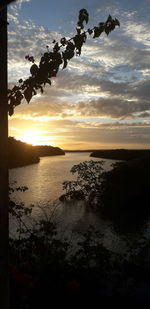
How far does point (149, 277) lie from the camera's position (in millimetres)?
8898

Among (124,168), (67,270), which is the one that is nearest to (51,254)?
(67,270)

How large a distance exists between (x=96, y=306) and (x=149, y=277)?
259cm

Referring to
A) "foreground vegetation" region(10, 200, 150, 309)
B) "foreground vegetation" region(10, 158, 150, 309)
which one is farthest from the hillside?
"foreground vegetation" region(10, 200, 150, 309)

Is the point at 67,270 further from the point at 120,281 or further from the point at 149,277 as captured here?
the point at 149,277

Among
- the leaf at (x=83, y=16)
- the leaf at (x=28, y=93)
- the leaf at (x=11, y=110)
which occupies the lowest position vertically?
the leaf at (x=11, y=110)

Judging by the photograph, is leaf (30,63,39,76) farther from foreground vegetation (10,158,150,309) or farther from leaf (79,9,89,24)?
foreground vegetation (10,158,150,309)

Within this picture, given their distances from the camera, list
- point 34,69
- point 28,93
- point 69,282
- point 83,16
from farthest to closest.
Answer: point 69,282, point 28,93, point 34,69, point 83,16

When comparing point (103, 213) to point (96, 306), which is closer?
point (96, 306)

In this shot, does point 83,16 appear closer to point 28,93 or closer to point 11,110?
point 28,93

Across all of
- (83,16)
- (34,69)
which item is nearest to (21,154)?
(34,69)

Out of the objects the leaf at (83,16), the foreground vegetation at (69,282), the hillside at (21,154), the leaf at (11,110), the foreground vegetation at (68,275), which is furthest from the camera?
the hillside at (21,154)

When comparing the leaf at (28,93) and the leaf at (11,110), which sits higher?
the leaf at (28,93)

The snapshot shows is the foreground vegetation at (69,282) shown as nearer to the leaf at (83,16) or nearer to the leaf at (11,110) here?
the leaf at (11,110)

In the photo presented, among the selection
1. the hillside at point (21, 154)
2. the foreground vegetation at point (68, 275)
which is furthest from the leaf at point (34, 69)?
the hillside at point (21, 154)
